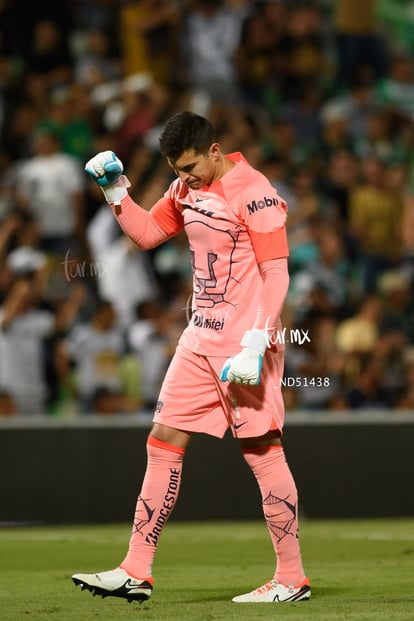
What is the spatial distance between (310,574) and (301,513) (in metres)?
4.03

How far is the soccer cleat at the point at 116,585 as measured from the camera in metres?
5.77

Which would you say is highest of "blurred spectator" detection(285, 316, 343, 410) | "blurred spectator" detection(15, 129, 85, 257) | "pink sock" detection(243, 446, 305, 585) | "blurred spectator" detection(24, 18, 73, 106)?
"blurred spectator" detection(24, 18, 73, 106)

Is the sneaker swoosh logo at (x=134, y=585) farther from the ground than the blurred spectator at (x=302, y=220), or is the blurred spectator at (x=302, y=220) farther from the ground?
the blurred spectator at (x=302, y=220)

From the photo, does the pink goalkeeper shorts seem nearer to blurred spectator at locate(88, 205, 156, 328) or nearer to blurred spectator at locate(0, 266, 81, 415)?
blurred spectator at locate(88, 205, 156, 328)

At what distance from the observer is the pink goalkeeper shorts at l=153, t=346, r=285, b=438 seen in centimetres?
600

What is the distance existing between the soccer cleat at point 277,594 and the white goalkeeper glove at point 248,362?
3.12 ft

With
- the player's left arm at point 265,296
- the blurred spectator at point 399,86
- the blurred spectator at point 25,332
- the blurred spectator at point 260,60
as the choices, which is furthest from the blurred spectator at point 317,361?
the blurred spectator at point 399,86

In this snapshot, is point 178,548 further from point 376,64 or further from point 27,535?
point 376,64

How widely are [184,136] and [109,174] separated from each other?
556 mm

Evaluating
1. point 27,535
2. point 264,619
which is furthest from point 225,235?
point 27,535

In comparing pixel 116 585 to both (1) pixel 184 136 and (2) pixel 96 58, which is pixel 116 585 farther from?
(2) pixel 96 58

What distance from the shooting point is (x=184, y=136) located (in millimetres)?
5891

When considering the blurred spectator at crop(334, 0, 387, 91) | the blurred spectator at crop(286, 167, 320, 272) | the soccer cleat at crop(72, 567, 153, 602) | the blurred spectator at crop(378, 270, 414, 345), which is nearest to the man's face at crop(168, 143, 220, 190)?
the soccer cleat at crop(72, 567, 153, 602)

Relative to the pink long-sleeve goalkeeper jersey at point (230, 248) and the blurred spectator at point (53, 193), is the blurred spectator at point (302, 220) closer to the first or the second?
the blurred spectator at point (53, 193)
